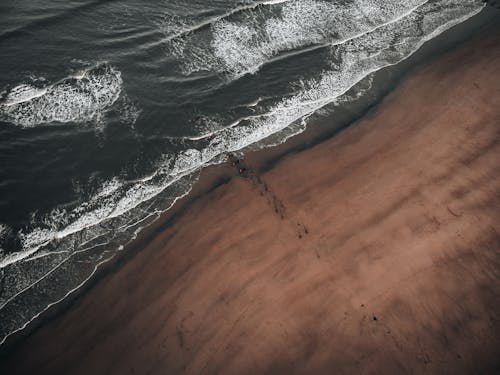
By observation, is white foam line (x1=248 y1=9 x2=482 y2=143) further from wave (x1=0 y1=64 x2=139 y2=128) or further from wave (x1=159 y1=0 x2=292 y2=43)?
wave (x1=159 y1=0 x2=292 y2=43)

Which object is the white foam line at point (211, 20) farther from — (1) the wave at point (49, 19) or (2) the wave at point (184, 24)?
(1) the wave at point (49, 19)

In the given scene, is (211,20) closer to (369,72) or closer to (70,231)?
(369,72)

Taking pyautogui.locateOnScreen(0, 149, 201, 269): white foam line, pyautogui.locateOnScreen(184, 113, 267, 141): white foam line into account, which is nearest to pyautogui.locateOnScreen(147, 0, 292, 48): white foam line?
pyautogui.locateOnScreen(184, 113, 267, 141): white foam line

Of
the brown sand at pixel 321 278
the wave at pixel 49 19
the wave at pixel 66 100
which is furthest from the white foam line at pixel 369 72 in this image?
the wave at pixel 49 19

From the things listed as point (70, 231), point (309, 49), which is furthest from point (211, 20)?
point (70, 231)

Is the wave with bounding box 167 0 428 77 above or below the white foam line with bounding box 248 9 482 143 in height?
above

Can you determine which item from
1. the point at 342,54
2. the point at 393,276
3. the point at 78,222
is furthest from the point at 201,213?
the point at 342,54

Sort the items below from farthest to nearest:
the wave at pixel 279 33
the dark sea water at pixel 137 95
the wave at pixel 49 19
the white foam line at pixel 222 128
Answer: the wave at pixel 49 19
the wave at pixel 279 33
the white foam line at pixel 222 128
the dark sea water at pixel 137 95

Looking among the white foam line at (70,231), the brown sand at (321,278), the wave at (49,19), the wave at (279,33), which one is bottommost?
the brown sand at (321,278)

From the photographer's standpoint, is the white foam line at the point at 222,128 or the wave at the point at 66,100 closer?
the white foam line at the point at 222,128
